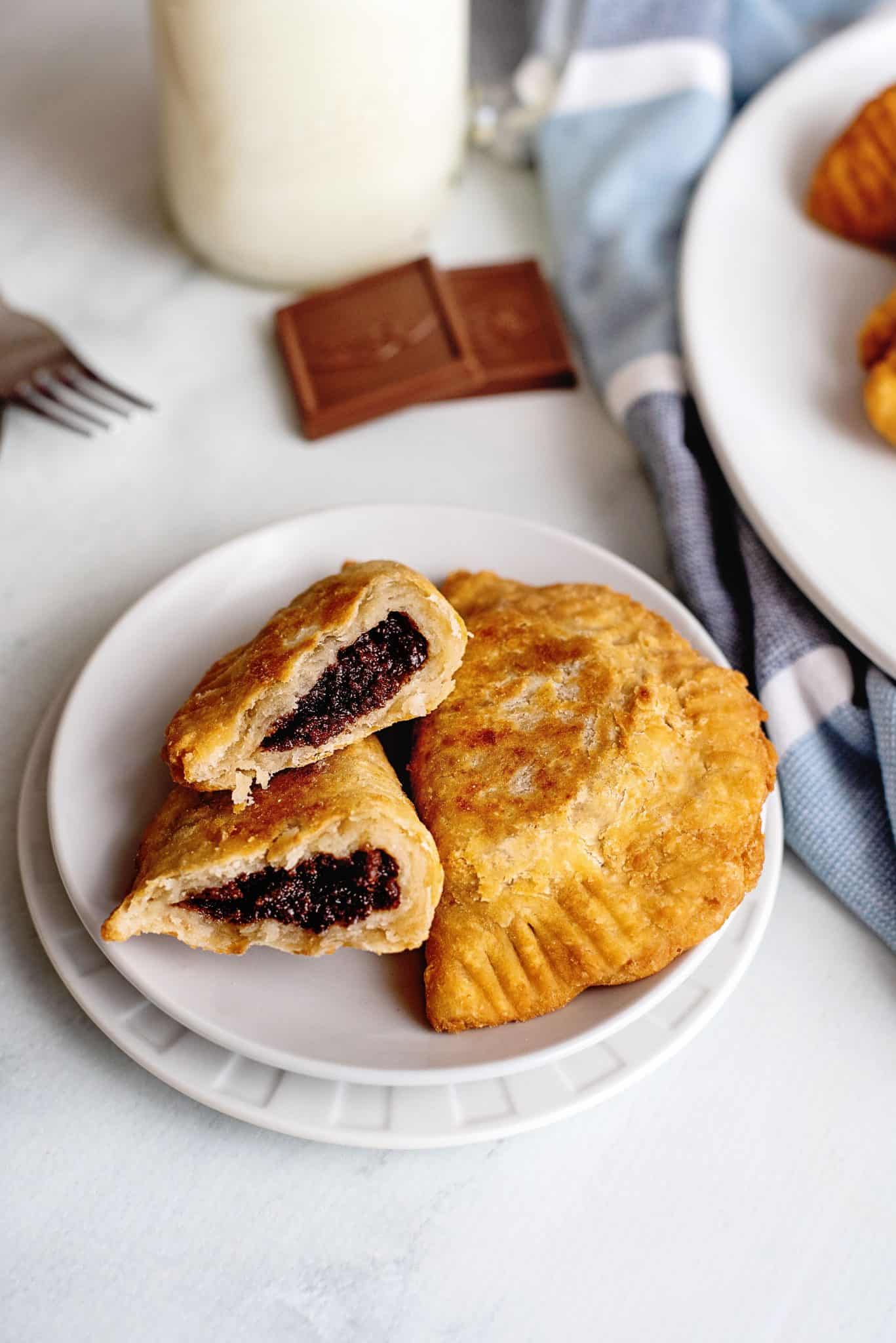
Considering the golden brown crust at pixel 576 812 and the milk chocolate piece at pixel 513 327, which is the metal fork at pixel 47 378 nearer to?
the milk chocolate piece at pixel 513 327

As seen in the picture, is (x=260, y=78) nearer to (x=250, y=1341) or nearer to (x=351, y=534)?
(x=351, y=534)

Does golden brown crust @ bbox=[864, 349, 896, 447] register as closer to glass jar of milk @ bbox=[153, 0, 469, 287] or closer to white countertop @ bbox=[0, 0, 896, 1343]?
white countertop @ bbox=[0, 0, 896, 1343]

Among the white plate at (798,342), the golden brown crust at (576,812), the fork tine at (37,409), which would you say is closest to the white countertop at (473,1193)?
the golden brown crust at (576,812)

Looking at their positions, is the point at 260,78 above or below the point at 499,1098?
above

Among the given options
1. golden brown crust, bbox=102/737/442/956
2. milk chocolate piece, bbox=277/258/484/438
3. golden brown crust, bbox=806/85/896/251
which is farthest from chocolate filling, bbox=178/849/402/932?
golden brown crust, bbox=806/85/896/251

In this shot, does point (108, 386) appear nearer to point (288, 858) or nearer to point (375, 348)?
point (375, 348)

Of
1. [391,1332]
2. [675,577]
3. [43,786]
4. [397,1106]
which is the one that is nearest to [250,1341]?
[391,1332]

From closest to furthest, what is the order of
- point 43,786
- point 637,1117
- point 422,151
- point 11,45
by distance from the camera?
point 637,1117 → point 43,786 → point 422,151 → point 11,45
